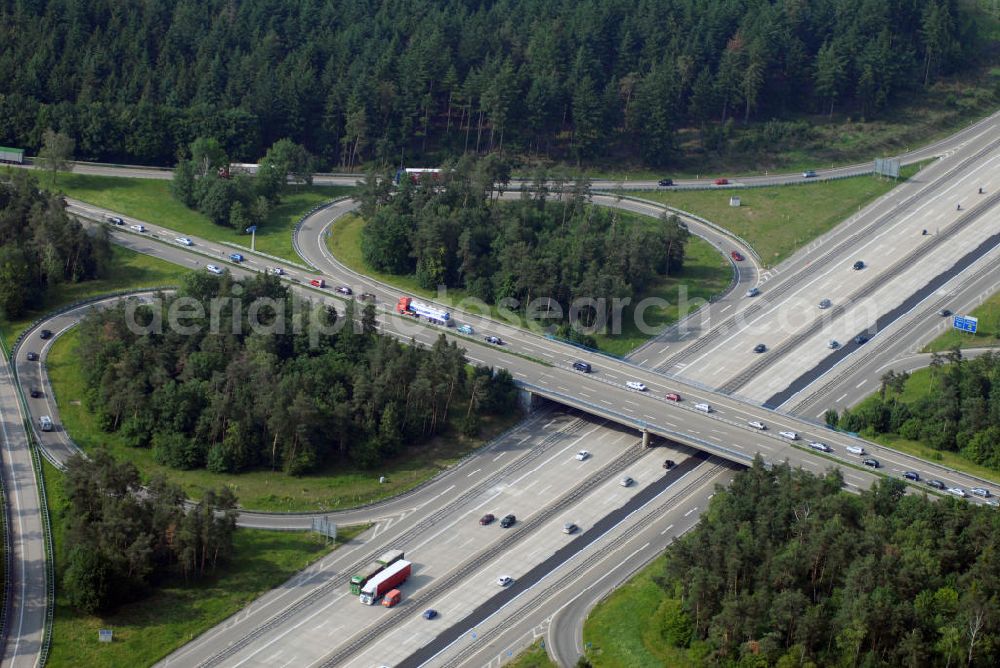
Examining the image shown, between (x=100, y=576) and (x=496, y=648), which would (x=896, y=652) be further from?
(x=100, y=576)

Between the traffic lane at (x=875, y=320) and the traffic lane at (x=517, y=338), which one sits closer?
the traffic lane at (x=517, y=338)

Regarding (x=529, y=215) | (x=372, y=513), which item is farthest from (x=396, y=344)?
(x=529, y=215)

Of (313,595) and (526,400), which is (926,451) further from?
(313,595)

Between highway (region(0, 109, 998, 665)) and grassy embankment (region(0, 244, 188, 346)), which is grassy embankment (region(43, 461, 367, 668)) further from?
grassy embankment (region(0, 244, 188, 346))

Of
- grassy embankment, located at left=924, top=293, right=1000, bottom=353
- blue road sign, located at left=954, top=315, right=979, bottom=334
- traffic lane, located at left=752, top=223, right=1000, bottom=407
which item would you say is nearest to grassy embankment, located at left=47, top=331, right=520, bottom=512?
traffic lane, located at left=752, top=223, right=1000, bottom=407

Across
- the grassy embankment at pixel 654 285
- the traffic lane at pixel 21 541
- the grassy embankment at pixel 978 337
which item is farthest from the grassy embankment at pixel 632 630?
the grassy embankment at pixel 978 337

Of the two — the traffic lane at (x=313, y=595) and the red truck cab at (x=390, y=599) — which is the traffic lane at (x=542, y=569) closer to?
the red truck cab at (x=390, y=599)
